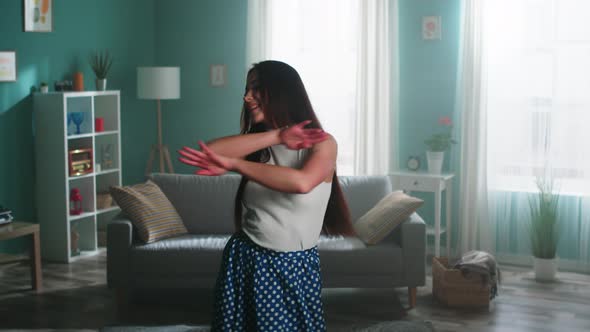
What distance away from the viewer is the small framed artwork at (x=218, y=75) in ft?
23.4

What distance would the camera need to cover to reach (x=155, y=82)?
261 inches

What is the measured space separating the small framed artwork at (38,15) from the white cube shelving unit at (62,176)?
→ 557mm

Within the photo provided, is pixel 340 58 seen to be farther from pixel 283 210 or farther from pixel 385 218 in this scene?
pixel 283 210

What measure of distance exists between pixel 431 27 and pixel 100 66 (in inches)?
110

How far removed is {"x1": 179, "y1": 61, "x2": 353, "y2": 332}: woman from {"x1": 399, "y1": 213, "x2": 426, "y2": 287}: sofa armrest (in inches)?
102

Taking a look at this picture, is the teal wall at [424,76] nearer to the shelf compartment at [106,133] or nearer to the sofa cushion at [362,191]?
the sofa cushion at [362,191]

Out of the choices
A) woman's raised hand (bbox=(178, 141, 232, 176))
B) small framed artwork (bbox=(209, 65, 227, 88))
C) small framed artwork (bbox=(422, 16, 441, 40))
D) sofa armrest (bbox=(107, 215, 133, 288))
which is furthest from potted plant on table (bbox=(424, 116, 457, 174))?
woman's raised hand (bbox=(178, 141, 232, 176))

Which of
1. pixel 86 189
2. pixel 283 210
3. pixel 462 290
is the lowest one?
pixel 462 290

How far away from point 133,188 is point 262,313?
3.17 metres

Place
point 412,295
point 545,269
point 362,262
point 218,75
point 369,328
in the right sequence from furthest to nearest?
point 218,75 → point 545,269 → point 412,295 → point 362,262 → point 369,328

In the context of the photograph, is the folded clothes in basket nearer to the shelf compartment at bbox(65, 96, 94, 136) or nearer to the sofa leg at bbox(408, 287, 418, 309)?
the sofa leg at bbox(408, 287, 418, 309)

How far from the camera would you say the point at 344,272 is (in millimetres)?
4539

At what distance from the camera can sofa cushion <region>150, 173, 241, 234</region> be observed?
507 centimetres

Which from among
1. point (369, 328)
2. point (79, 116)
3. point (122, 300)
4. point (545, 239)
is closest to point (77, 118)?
point (79, 116)
